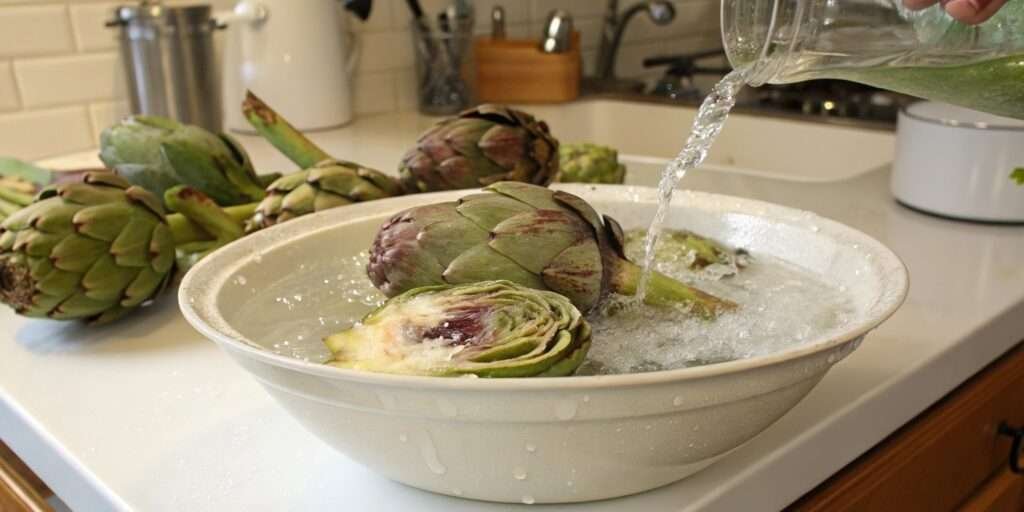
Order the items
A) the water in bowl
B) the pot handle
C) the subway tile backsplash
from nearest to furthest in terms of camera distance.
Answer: the water in bowl
the subway tile backsplash
the pot handle

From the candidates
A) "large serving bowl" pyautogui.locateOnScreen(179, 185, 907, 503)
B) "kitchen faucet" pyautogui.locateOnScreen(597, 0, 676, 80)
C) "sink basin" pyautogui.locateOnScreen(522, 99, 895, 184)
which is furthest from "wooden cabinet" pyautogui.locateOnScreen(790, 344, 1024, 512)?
"kitchen faucet" pyautogui.locateOnScreen(597, 0, 676, 80)

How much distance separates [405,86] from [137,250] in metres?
0.99

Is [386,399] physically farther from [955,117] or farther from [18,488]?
[955,117]

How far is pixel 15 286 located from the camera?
23.2 inches

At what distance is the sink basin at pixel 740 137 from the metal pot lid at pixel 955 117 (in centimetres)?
32

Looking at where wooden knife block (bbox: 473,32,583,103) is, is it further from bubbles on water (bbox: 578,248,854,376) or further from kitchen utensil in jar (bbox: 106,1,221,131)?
bubbles on water (bbox: 578,248,854,376)

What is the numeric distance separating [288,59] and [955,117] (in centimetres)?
87

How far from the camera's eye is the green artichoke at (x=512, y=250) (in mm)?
471

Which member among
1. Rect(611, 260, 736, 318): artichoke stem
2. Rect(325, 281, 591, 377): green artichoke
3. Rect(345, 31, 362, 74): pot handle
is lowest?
Rect(611, 260, 736, 318): artichoke stem

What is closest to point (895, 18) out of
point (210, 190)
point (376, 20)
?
point (210, 190)

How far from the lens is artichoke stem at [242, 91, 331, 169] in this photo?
0.77 meters

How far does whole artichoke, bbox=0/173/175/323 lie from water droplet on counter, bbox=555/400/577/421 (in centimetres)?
39

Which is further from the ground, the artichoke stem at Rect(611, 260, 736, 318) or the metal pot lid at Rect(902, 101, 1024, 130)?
the metal pot lid at Rect(902, 101, 1024, 130)

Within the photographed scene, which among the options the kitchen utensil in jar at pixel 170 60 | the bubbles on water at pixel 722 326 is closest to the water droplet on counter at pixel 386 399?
the bubbles on water at pixel 722 326
